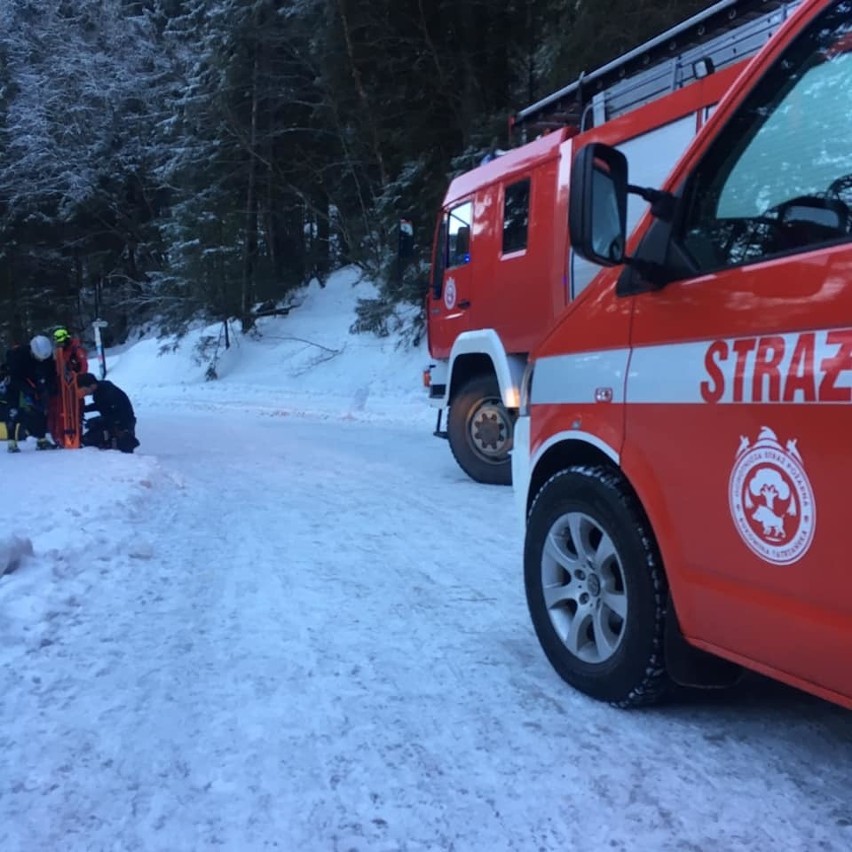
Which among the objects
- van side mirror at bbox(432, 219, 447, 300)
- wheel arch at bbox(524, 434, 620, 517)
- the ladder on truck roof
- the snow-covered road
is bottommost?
the snow-covered road

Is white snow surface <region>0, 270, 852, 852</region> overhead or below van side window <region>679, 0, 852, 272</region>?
below

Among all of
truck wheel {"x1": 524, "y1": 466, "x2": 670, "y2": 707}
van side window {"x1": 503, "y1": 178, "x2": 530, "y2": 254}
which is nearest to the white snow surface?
truck wheel {"x1": 524, "y1": 466, "x2": 670, "y2": 707}

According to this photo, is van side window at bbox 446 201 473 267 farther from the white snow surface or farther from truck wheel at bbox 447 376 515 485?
the white snow surface

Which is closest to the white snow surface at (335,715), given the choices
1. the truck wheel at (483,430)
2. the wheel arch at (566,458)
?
the wheel arch at (566,458)

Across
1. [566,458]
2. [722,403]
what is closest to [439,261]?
[566,458]

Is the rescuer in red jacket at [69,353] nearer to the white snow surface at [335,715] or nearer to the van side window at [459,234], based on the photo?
the white snow surface at [335,715]

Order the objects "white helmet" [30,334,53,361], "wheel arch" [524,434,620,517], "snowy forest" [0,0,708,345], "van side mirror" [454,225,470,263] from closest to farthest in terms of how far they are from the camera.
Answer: "wheel arch" [524,434,620,517] < "van side mirror" [454,225,470,263] < "white helmet" [30,334,53,361] < "snowy forest" [0,0,708,345]

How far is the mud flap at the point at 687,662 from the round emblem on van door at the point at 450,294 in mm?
6449

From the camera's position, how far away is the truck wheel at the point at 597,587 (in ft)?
10.2

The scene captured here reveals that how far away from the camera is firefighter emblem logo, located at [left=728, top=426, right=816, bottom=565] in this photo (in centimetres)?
241

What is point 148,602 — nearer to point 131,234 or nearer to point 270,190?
point 270,190

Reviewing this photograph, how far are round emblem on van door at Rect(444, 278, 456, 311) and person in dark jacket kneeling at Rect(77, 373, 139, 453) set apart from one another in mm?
4634

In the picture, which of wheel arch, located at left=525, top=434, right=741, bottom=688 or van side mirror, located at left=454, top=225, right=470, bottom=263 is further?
van side mirror, located at left=454, top=225, right=470, bottom=263

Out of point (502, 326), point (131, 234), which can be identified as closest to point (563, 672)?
point (502, 326)
